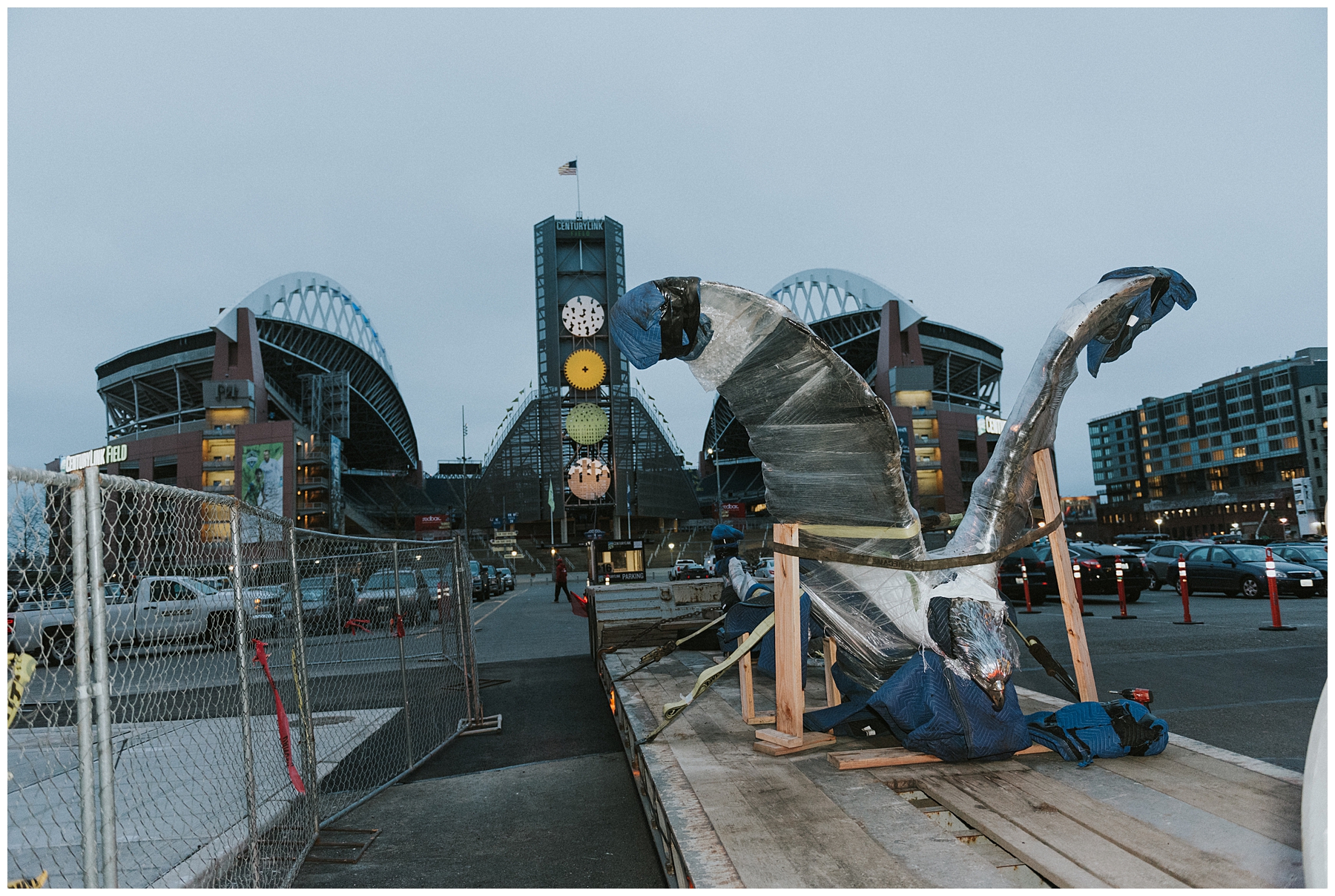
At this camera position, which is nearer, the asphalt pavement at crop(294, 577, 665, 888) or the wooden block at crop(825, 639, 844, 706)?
the asphalt pavement at crop(294, 577, 665, 888)

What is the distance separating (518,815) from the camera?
5.13 meters

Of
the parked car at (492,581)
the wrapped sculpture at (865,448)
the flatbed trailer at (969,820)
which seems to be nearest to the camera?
the flatbed trailer at (969,820)

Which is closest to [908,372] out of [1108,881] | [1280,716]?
[1280,716]

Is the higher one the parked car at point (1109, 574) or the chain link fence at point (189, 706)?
the chain link fence at point (189, 706)

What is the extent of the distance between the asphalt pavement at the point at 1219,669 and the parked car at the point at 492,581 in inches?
925

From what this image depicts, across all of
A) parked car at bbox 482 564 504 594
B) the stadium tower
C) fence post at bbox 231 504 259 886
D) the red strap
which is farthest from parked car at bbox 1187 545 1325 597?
the stadium tower

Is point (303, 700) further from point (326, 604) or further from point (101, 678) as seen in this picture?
point (326, 604)

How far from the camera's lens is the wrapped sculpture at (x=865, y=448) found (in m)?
4.08

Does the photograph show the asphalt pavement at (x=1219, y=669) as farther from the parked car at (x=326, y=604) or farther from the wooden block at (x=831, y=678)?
the parked car at (x=326, y=604)

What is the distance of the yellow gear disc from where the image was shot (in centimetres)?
6700

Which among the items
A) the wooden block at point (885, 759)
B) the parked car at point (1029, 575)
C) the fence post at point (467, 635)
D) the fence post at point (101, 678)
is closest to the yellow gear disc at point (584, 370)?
the parked car at point (1029, 575)

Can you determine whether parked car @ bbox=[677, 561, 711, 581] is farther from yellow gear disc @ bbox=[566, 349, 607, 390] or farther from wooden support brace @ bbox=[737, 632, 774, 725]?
yellow gear disc @ bbox=[566, 349, 607, 390]

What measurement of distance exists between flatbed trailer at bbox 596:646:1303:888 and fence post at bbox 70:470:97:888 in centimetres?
188

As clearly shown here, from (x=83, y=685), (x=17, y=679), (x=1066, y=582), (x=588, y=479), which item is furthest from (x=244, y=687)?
(x=588, y=479)
